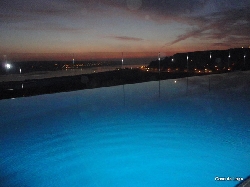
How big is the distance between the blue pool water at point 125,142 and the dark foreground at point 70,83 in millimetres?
1321

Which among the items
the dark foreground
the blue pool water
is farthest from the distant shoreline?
the blue pool water

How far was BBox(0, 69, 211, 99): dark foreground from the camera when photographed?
31.4ft

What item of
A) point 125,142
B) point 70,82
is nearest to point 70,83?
point 70,82

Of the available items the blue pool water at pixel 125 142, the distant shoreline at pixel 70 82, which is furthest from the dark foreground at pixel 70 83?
the blue pool water at pixel 125 142

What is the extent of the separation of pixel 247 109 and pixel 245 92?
2862 millimetres

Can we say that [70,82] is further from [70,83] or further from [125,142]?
[125,142]

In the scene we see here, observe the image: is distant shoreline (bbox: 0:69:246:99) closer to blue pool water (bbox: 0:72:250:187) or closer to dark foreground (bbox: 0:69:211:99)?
dark foreground (bbox: 0:69:211:99)

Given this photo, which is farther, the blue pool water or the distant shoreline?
the distant shoreline

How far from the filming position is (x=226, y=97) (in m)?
8.62

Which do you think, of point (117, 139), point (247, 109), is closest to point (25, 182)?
point (117, 139)

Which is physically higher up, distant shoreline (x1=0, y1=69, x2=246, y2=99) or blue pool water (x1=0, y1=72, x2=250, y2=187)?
distant shoreline (x1=0, y1=69, x2=246, y2=99)

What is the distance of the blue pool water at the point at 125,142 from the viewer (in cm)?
361

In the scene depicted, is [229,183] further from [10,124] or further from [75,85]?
[75,85]

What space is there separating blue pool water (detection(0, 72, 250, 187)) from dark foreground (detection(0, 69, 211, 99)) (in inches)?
52.0
